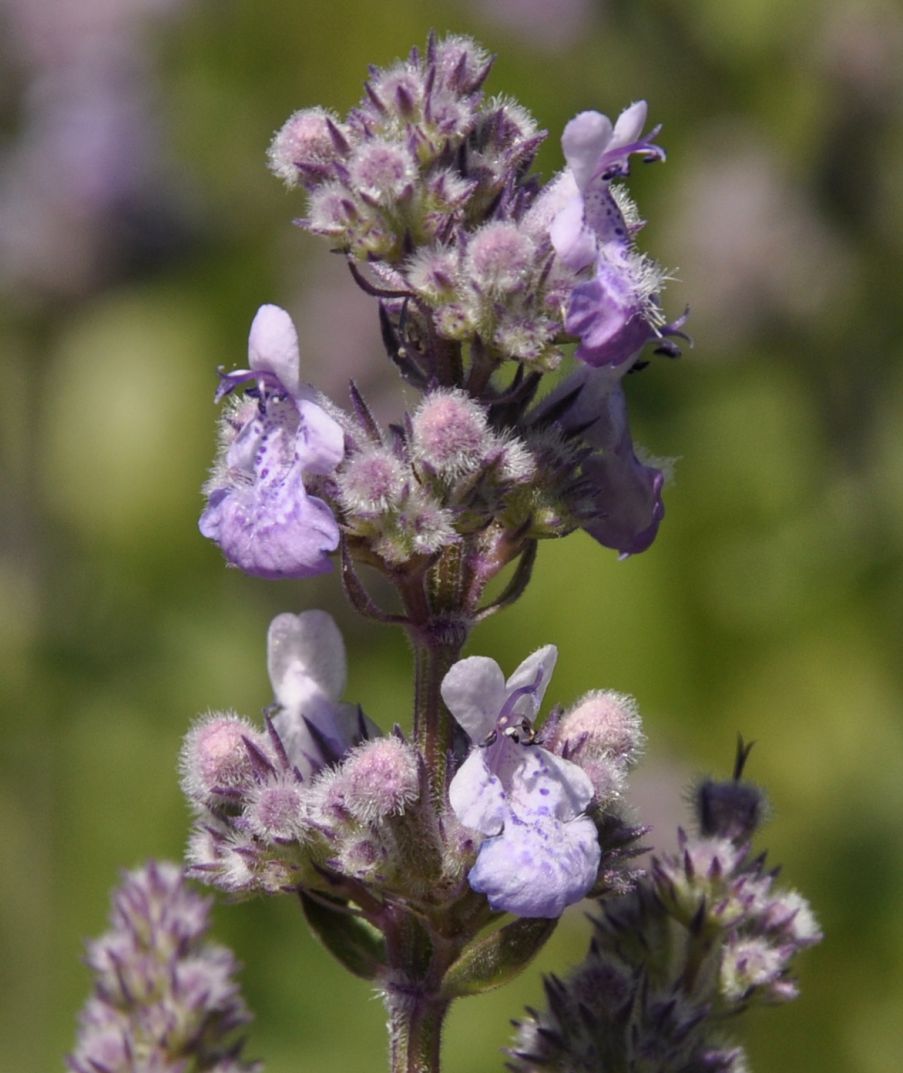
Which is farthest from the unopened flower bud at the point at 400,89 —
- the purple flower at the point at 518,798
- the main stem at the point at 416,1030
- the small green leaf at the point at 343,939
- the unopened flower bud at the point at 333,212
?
the main stem at the point at 416,1030

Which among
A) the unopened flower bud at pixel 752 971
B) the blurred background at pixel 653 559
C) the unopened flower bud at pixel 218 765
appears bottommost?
the unopened flower bud at pixel 752 971

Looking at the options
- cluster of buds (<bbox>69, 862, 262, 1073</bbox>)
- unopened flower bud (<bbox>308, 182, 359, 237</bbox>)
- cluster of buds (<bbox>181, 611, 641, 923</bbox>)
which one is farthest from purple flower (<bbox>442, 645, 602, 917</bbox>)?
cluster of buds (<bbox>69, 862, 262, 1073</bbox>)

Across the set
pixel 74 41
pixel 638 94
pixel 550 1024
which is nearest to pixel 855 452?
pixel 638 94

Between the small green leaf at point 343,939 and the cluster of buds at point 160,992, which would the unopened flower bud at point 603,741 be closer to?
the small green leaf at point 343,939

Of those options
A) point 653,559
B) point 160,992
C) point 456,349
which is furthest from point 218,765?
point 653,559

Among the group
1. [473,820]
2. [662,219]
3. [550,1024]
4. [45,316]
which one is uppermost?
[45,316]

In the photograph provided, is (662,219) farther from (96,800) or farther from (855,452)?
(96,800)
